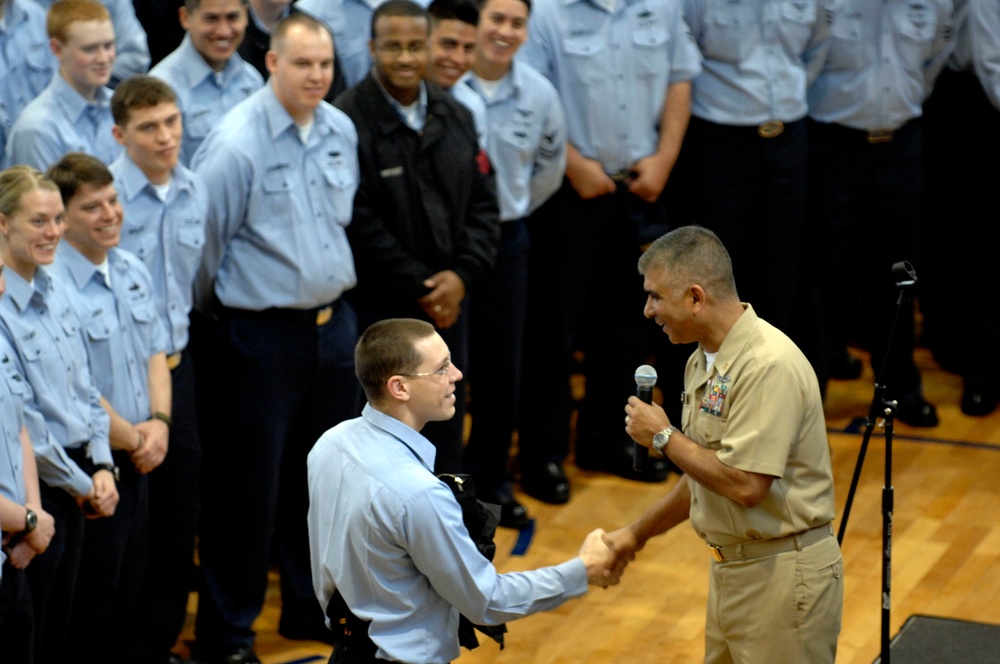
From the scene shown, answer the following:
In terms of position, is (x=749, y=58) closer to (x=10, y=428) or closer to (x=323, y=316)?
(x=323, y=316)

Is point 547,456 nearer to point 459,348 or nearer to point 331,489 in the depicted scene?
point 459,348

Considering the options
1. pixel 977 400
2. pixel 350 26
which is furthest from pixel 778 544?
pixel 977 400

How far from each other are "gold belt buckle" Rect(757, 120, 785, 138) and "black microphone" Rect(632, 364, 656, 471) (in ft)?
9.09

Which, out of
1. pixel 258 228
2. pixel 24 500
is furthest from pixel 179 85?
pixel 24 500

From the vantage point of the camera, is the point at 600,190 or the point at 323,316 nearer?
the point at 323,316

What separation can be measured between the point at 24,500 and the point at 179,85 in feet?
6.18

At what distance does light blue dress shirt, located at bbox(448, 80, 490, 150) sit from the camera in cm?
538

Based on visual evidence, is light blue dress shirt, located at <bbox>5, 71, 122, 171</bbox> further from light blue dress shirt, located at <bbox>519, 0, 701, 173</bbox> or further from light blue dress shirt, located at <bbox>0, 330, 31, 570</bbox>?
light blue dress shirt, located at <bbox>519, 0, 701, 173</bbox>

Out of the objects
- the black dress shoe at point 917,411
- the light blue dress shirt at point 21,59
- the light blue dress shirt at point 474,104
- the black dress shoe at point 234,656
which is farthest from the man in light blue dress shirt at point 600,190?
→ the light blue dress shirt at point 21,59

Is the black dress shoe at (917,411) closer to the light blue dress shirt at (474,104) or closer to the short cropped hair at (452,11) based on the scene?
the light blue dress shirt at (474,104)

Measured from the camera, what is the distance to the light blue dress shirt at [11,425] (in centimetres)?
367

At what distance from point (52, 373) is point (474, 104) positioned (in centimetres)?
209

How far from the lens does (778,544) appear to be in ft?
11.2

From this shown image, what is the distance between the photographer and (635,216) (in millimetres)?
5965
